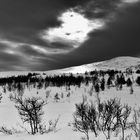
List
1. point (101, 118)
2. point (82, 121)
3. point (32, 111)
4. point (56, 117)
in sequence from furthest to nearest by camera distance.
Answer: point (56, 117)
point (32, 111)
point (101, 118)
point (82, 121)

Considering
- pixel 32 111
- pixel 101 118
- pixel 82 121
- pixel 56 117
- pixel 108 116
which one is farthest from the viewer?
pixel 56 117

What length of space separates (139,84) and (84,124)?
237 feet

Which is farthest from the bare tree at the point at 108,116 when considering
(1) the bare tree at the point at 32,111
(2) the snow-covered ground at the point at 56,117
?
(1) the bare tree at the point at 32,111

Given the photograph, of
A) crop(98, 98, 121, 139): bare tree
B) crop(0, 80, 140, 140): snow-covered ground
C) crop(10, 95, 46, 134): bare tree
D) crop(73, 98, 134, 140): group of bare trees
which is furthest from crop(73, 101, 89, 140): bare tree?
crop(10, 95, 46, 134): bare tree

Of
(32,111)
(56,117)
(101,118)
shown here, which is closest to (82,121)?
(101,118)

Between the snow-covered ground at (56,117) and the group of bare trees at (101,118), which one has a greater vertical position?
the group of bare trees at (101,118)

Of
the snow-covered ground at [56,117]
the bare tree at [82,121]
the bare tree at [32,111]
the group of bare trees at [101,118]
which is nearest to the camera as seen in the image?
the bare tree at [82,121]

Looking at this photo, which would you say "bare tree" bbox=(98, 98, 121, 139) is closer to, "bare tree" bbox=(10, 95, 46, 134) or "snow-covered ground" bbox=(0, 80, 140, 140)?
"snow-covered ground" bbox=(0, 80, 140, 140)

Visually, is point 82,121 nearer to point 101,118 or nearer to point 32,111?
point 101,118

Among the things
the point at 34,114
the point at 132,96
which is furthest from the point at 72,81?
the point at 34,114

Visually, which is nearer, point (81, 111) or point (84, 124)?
point (84, 124)

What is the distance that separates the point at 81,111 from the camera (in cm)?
1534

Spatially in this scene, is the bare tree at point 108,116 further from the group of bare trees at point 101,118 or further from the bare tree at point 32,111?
the bare tree at point 32,111

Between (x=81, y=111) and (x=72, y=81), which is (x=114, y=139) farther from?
(x=72, y=81)
